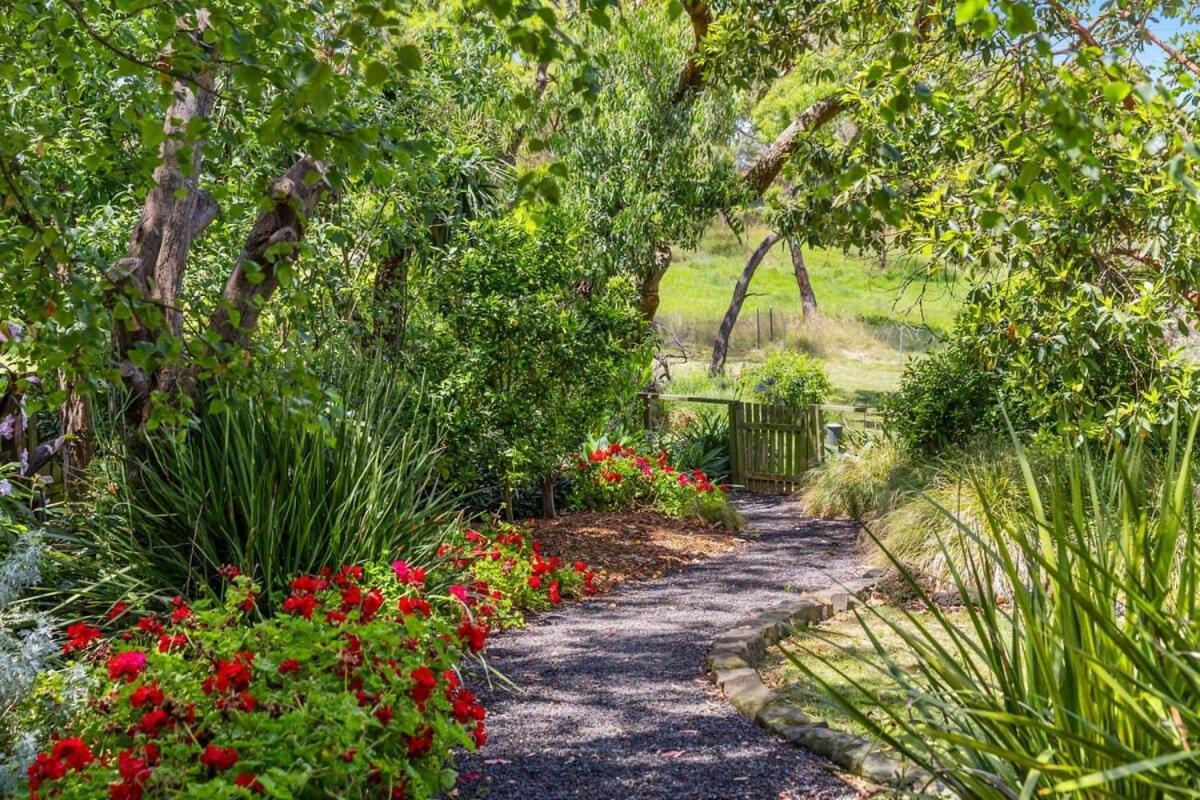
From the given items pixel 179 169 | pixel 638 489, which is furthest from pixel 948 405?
pixel 179 169

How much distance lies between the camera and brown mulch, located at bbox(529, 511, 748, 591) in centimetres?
755

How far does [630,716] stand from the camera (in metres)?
4.24

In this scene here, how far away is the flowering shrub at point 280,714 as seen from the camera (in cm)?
266

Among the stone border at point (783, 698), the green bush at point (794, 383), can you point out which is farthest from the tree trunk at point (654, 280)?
the stone border at point (783, 698)

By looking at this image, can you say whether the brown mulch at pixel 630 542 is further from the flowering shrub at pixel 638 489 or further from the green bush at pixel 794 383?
the green bush at pixel 794 383

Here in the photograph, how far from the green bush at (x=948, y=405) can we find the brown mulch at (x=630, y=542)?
203cm

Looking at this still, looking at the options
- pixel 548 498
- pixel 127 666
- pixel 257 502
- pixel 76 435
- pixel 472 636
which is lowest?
pixel 548 498

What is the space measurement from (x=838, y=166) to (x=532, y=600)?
2959 millimetres

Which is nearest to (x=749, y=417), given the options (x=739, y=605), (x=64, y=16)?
(x=739, y=605)

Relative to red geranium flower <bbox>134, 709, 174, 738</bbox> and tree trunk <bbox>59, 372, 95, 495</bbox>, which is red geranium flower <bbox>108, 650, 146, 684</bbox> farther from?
tree trunk <bbox>59, 372, 95, 495</bbox>

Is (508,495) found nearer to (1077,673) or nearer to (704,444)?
(1077,673)

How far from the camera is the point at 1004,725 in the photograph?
2.33 m

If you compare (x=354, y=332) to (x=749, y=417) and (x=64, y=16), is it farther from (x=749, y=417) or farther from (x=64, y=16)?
(x=749, y=417)

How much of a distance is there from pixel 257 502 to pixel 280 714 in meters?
1.73
